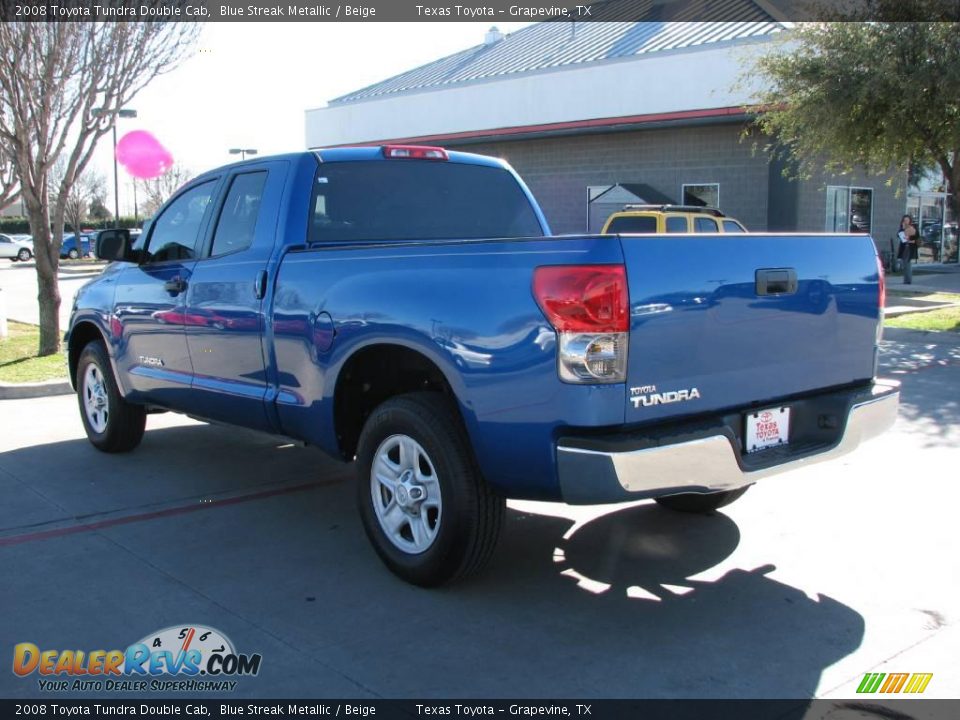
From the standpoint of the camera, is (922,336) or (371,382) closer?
(371,382)

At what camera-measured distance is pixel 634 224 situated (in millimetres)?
15789

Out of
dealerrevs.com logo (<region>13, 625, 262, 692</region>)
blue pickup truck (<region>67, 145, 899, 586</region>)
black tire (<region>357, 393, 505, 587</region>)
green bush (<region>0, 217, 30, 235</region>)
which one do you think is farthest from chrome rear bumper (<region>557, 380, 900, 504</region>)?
green bush (<region>0, 217, 30, 235</region>)

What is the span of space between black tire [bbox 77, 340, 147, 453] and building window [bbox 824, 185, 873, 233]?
2106 cm

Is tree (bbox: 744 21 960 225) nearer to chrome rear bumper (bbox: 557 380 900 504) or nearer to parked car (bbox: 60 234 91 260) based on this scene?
chrome rear bumper (bbox: 557 380 900 504)

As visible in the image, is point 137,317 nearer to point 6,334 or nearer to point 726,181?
point 6,334

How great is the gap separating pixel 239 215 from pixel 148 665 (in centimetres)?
282

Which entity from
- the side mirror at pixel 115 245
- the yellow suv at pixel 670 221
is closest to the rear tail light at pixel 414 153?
the side mirror at pixel 115 245

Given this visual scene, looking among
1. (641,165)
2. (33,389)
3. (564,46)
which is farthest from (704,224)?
(564,46)

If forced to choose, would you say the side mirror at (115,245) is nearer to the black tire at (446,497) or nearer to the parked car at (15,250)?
the black tire at (446,497)

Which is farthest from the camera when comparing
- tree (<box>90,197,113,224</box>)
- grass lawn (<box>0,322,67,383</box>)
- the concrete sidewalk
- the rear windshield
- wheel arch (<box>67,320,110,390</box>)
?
tree (<box>90,197,113,224</box>)

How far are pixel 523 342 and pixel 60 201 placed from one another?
9.67m

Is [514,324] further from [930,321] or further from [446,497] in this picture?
[930,321]

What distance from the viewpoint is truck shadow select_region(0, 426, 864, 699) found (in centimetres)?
339

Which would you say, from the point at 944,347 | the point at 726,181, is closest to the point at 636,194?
the point at 726,181
